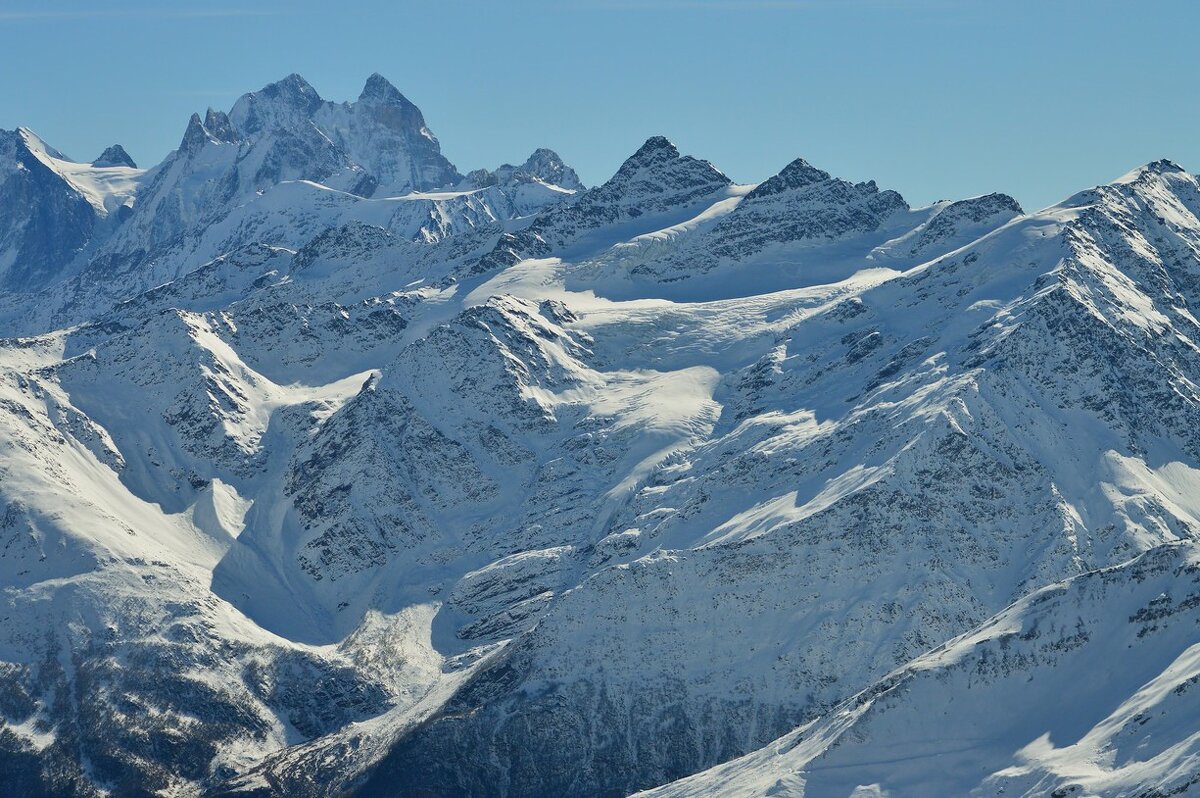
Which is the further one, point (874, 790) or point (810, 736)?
point (810, 736)

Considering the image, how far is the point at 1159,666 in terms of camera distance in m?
160

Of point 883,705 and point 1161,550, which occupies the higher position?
point 1161,550

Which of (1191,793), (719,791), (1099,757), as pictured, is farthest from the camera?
(719,791)

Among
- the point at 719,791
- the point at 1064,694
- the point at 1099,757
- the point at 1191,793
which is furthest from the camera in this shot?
the point at 719,791

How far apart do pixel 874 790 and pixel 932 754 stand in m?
5.91

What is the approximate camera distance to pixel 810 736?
183m

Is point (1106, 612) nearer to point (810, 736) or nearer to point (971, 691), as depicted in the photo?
point (971, 691)

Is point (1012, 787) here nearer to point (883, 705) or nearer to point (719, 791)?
point (883, 705)

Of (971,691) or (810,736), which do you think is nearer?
(971,691)

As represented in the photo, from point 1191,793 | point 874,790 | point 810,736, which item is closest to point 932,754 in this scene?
point 874,790

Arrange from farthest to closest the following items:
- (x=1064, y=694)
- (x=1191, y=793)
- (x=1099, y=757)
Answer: (x=1064, y=694) < (x=1099, y=757) < (x=1191, y=793)

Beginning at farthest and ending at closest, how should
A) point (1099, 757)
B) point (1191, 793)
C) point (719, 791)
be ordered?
point (719, 791) → point (1099, 757) → point (1191, 793)

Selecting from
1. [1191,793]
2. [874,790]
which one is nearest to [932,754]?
[874,790]

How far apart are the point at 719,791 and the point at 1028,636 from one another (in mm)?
32123
